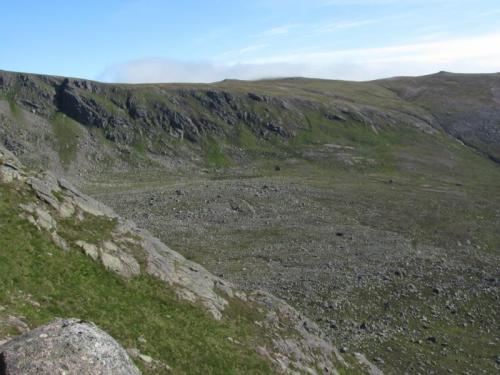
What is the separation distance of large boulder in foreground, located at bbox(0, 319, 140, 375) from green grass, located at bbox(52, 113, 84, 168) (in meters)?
105

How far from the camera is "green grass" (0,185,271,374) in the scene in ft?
70.6

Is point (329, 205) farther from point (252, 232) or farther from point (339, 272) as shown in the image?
point (339, 272)

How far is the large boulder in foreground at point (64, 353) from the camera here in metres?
11.0

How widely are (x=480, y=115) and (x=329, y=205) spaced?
123683 millimetres

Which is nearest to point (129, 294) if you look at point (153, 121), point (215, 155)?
point (215, 155)

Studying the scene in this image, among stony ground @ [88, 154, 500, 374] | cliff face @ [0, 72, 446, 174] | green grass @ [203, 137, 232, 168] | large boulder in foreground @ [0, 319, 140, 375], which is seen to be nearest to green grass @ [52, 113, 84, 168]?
cliff face @ [0, 72, 446, 174]

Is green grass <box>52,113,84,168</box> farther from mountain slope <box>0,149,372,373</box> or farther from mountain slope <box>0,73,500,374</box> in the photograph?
mountain slope <box>0,149,372,373</box>

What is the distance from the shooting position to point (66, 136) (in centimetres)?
12112

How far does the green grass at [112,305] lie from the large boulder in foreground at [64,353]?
7892 millimetres

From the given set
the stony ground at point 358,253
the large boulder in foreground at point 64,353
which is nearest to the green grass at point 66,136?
the stony ground at point 358,253

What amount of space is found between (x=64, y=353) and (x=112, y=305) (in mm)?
12730

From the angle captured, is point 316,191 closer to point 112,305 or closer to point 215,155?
point 215,155

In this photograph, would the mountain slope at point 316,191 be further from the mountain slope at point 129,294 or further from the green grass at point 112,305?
the green grass at point 112,305

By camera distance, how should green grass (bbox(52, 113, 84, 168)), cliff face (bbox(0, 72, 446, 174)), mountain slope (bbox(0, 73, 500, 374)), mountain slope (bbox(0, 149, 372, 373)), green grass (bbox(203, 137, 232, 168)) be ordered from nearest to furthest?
mountain slope (bbox(0, 149, 372, 373)) → mountain slope (bbox(0, 73, 500, 374)) → green grass (bbox(52, 113, 84, 168)) → cliff face (bbox(0, 72, 446, 174)) → green grass (bbox(203, 137, 232, 168))
